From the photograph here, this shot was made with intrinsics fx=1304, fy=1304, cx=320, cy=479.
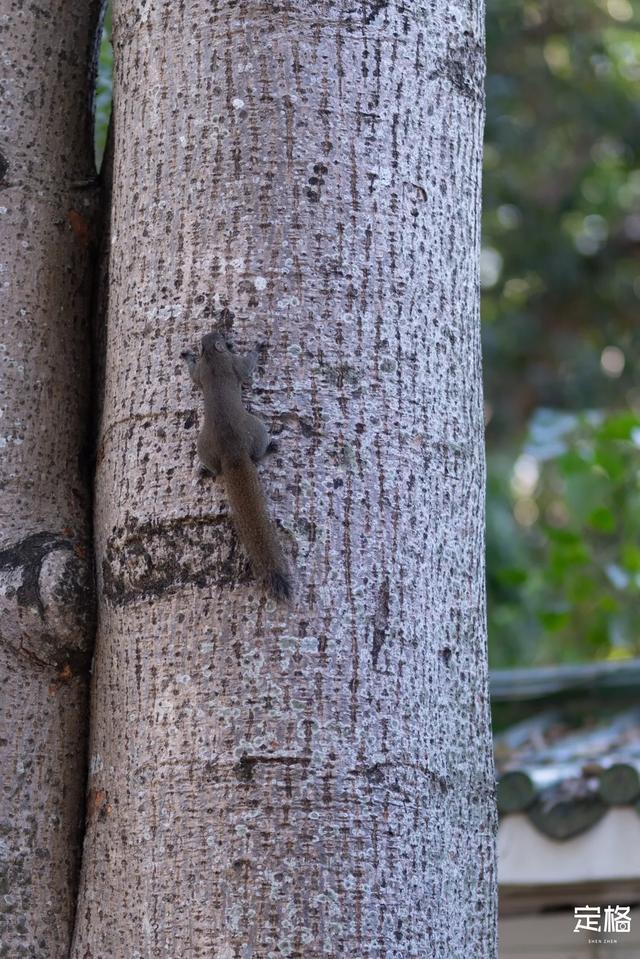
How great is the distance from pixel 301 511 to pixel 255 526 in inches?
2.7

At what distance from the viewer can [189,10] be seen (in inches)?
58.3

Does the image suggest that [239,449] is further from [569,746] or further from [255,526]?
[569,746]

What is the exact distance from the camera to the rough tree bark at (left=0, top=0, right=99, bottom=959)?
4.69 feet

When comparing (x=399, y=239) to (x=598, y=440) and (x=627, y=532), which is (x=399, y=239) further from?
(x=627, y=532)

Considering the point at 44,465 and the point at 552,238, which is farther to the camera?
the point at 552,238

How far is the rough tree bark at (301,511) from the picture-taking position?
4.12ft

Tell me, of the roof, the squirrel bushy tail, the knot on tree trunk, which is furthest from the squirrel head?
the roof

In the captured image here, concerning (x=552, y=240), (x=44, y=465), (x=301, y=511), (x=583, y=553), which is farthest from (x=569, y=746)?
(x=552, y=240)

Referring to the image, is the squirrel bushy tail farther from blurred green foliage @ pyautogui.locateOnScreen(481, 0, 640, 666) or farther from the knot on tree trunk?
blurred green foliage @ pyautogui.locateOnScreen(481, 0, 640, 666)

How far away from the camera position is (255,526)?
4.19 ft

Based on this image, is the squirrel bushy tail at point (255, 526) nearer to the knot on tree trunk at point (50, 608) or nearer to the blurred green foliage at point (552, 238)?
the knot on tree trunk at point (50, 608)

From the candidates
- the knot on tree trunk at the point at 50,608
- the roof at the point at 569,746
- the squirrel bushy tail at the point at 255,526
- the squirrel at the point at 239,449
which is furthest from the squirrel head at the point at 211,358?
the roof at the point at 569,746

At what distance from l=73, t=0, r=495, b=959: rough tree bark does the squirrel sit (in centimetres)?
2

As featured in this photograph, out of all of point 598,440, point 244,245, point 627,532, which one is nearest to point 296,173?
point 244,245
